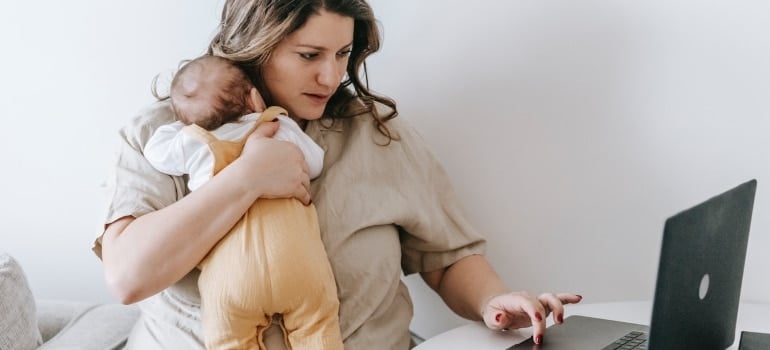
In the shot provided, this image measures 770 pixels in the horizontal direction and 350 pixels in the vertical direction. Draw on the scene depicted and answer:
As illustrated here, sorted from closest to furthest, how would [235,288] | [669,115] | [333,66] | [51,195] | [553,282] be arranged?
[235,288] < [333,66] < [669,115] < [553,282] < [51,195]

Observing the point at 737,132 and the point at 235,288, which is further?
the point at 737,132

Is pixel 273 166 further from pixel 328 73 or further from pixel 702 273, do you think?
pixel 702 273

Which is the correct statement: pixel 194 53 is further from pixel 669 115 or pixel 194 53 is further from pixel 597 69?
pixel 669 115

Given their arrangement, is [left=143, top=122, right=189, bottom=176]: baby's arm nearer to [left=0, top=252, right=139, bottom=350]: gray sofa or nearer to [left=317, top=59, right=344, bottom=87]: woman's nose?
[left=317, top=59, right=344, bottom=87]: woman's nose

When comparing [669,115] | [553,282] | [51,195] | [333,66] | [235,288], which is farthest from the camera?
[51,195]

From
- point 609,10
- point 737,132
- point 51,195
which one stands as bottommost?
point 51,195

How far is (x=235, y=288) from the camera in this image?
4.42ft

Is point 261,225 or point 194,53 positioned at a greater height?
point 194,53

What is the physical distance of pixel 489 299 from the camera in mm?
1568

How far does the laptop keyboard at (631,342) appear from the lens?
1346mm

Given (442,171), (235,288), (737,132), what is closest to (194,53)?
(442,171)

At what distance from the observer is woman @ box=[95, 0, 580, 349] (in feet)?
4.60

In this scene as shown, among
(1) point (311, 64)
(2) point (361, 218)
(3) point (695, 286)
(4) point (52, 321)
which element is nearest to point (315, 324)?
(2) point (361, 218)

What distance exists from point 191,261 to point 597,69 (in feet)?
2.77
